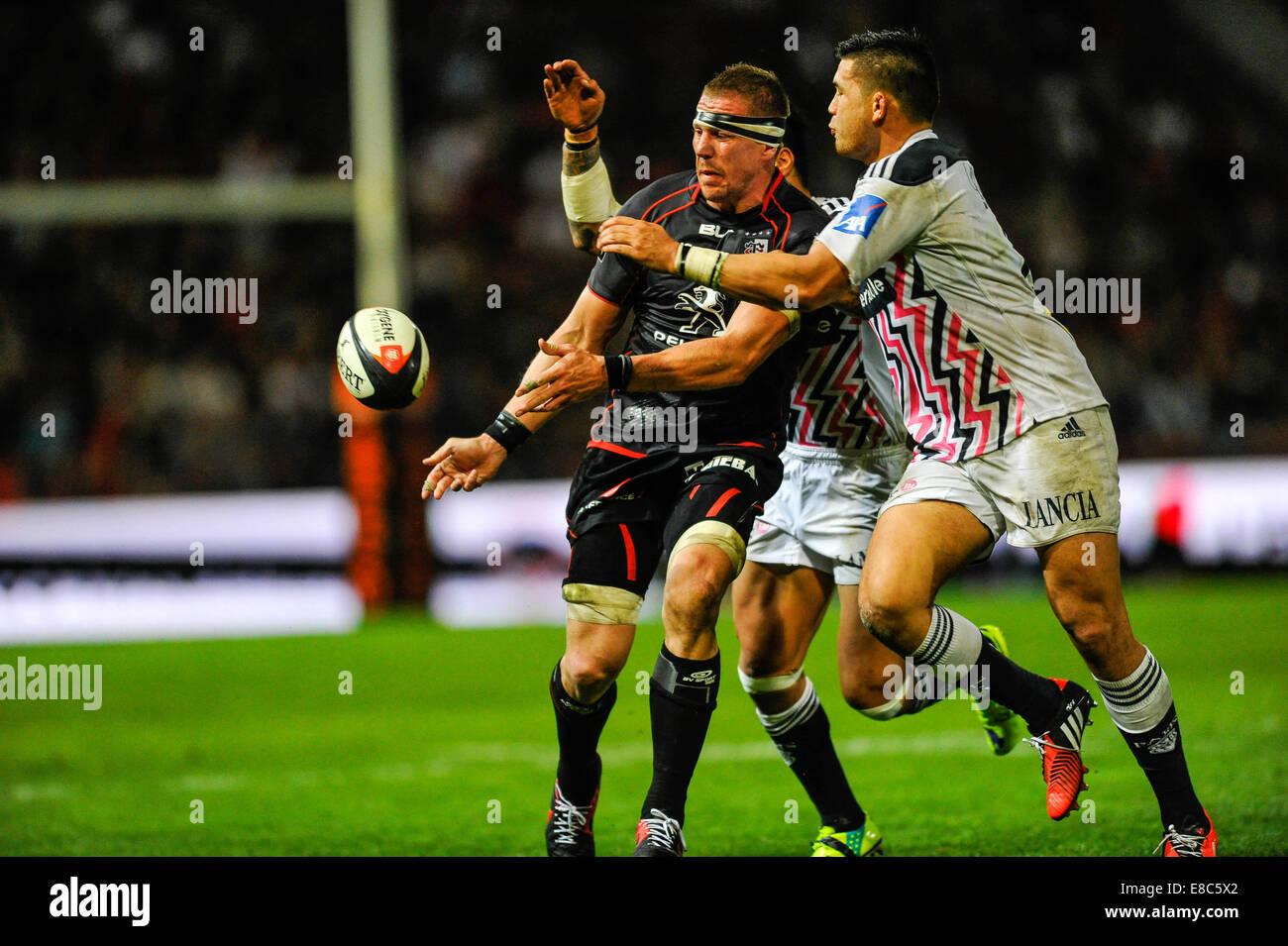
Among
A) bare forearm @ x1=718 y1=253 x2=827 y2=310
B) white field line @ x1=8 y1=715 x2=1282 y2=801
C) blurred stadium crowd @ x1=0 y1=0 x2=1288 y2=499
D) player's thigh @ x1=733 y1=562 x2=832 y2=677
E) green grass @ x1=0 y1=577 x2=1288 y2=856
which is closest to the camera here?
bare forearm @ x1=718 y1=253 x2=827 y2=310

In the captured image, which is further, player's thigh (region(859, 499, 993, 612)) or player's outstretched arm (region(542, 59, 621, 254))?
player's outstretched arm (region(542, 59, 621, 254))

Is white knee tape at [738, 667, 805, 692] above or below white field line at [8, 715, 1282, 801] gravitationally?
above

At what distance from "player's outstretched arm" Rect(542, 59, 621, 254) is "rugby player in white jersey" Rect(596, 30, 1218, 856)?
0.80m

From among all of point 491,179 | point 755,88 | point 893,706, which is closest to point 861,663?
point 893,706

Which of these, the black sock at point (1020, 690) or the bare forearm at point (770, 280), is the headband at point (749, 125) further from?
the black sock at point (1020, 690)

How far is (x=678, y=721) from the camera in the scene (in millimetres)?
4738

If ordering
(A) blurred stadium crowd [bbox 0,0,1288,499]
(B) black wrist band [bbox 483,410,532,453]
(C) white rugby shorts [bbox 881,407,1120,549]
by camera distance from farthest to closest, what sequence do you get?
(A) blurred stadium crowd [bbox 0,0,1288,499], (B) black wrist band [bbox 483,410,532,453], (C) white rugby shorts [bbox 881,407,1120,549]

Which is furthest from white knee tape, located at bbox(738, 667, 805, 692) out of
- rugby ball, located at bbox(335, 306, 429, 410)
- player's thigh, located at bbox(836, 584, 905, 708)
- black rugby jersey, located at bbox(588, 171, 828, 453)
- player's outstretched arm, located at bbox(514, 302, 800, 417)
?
rugby ball, located at bbox(335, 306, 429, 410)

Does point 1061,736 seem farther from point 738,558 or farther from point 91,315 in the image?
point 91,315

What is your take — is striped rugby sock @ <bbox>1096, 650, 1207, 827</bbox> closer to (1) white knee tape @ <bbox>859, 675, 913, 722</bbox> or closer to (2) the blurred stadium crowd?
(1) white knee tape @ <bbox>859, 675, 913, 722</bbox>

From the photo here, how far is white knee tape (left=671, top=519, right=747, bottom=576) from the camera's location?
473cm

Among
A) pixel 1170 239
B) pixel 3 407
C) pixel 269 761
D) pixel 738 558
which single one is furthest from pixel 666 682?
pixel 1170 239

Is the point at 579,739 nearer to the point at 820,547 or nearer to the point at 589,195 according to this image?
the point at 820,547

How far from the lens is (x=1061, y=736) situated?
4836 millimetres
